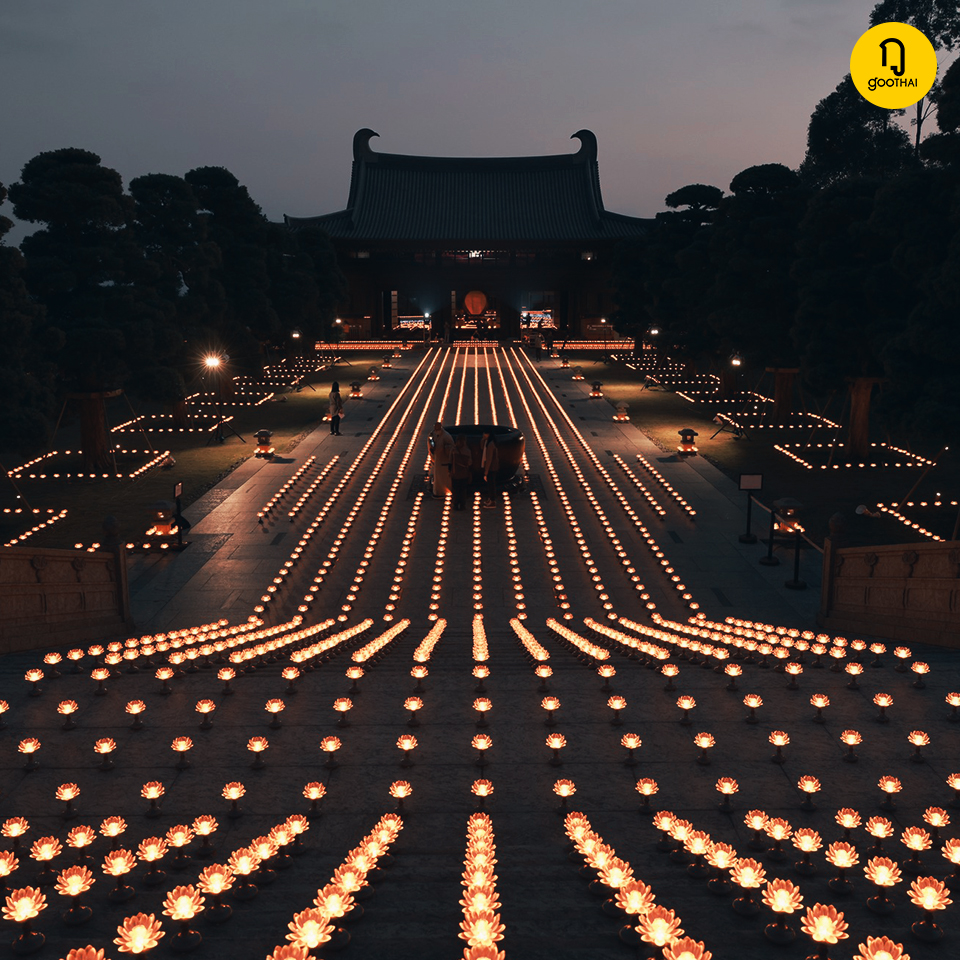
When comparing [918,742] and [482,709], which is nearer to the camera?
[918,742]

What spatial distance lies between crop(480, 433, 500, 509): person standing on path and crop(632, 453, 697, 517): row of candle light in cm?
413

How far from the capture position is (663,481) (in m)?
21.4

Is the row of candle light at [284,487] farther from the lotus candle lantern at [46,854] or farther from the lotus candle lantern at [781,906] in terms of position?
the lotus candle lantern at [781,906]

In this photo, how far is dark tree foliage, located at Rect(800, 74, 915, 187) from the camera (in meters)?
47.9

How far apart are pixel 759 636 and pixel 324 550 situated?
8.50 metres

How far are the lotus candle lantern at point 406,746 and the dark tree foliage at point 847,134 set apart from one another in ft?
160

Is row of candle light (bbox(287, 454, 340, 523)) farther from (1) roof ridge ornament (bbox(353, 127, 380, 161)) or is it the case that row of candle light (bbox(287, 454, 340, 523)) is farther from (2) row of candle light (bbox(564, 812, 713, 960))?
(1) roof ridge ornament (bbox(353, 127, 380, 161))

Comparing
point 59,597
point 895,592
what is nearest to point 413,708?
point 59,597

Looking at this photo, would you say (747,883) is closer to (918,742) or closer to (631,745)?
(631,745)

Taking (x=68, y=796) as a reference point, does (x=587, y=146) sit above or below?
above

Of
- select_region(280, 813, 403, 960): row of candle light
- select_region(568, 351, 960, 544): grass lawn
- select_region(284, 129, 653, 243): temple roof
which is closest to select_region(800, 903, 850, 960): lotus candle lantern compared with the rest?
select_region(280, 813, 403, 960): row of candle light

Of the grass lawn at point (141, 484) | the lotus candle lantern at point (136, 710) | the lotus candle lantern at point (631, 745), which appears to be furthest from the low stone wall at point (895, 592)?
the grass lawn at point (141, 484)

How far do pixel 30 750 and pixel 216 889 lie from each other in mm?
2886

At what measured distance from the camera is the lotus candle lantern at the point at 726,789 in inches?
249
